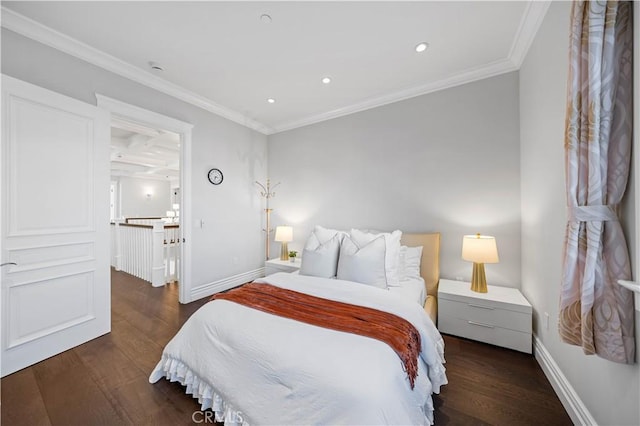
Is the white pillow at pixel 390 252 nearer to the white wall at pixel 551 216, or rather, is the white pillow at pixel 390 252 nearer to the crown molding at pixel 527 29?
the white wall at pixel 551 216

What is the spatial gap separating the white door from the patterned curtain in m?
3.67

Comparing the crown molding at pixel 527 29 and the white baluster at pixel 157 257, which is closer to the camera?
the crown molding at pixel 527 29

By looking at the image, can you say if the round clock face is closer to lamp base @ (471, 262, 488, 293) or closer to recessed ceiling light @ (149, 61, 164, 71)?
recessed ceiling light @ (149, 61, 164, 71)

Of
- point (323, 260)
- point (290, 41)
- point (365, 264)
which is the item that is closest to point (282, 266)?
point (323, 260)

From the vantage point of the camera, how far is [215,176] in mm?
3479

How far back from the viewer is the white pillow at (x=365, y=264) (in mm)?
2150

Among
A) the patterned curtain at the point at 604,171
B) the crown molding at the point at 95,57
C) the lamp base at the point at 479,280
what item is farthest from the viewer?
the lamp base at the point at 479,280

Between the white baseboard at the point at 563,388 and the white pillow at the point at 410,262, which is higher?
the white pillow at the point at 410,262

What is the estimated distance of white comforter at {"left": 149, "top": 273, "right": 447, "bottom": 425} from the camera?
1053 mm

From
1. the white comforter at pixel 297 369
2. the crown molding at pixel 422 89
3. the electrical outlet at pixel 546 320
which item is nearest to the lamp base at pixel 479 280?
the electrical outlet at pixel 546 320

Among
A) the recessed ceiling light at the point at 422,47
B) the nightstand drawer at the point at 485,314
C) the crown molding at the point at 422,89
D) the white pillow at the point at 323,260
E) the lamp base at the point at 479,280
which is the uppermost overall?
the recessed ceiling light at the point at 422,47

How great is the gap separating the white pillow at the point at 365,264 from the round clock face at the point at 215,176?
231cm

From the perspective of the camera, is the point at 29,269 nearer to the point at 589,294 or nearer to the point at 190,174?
the point at 190,174

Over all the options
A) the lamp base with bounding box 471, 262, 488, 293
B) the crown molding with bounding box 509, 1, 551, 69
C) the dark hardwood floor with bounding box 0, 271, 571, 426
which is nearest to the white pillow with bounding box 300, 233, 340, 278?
the dark hardwood floor with bounding box 0, 271, 571, 426
